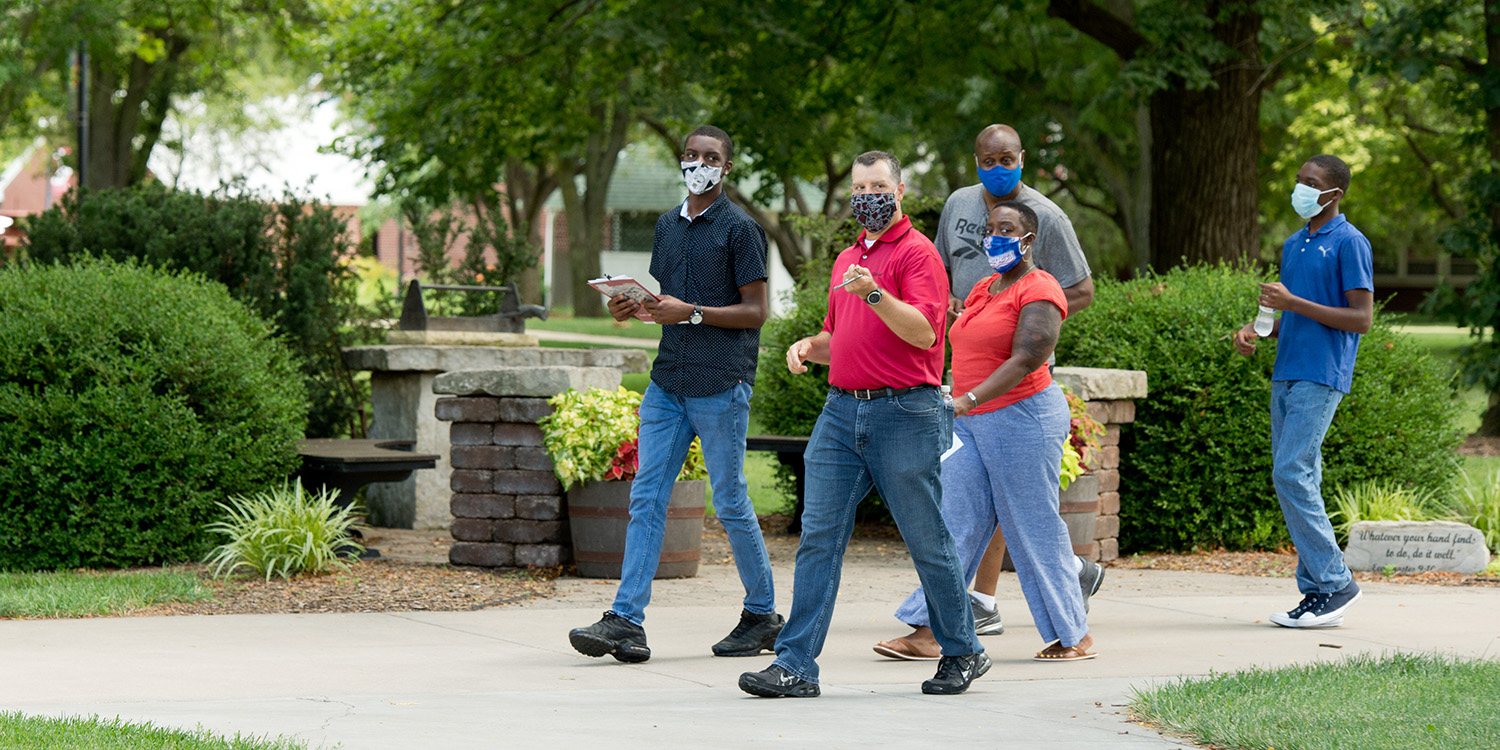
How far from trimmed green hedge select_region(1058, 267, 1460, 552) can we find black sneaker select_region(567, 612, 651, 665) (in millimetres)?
4275

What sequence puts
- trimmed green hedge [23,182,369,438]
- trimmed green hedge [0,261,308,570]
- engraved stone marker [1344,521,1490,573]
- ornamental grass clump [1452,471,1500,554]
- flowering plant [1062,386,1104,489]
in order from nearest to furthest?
trimmed green hedge [0,261,308,570]
flowering plant [1062,386,1104,489]
engraved stone marker [1344,521,1490,573]
ornamental grass clump [1452,471,1500,554]
trimmed green hedge [23,182,369,438]

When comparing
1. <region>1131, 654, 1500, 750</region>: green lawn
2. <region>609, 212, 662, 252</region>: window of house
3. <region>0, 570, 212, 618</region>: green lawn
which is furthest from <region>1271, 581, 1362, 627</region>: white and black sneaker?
<region>609, 212, 662, 252</region>: window of house

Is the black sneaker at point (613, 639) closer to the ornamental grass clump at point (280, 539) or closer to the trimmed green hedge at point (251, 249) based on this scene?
the ornamental grass clump at point (280, 539)

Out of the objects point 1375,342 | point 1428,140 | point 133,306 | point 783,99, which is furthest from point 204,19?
point 1428,140

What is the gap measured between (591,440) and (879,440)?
311 cm

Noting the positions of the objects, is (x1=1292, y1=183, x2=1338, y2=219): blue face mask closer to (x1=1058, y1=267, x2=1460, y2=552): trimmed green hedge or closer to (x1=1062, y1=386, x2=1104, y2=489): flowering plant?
(x1=1062, y1=386, x2=1104, y2=489): flowering plant

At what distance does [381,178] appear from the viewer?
18.0 m

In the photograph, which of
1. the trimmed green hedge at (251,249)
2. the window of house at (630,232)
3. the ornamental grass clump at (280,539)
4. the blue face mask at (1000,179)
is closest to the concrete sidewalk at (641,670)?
the ornamental grass clump at (280,539)

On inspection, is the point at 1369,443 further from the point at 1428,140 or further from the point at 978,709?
the point at 1428,140

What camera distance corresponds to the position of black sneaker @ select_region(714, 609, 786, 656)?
6059 millimetres

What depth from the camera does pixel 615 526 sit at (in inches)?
316

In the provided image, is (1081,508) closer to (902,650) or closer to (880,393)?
(902,650)

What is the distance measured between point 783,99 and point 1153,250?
5.17 meters

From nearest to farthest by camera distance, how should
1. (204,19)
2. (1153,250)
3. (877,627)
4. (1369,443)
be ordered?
(877,627) → (1369,443) → (1153,250) → (204,19)
